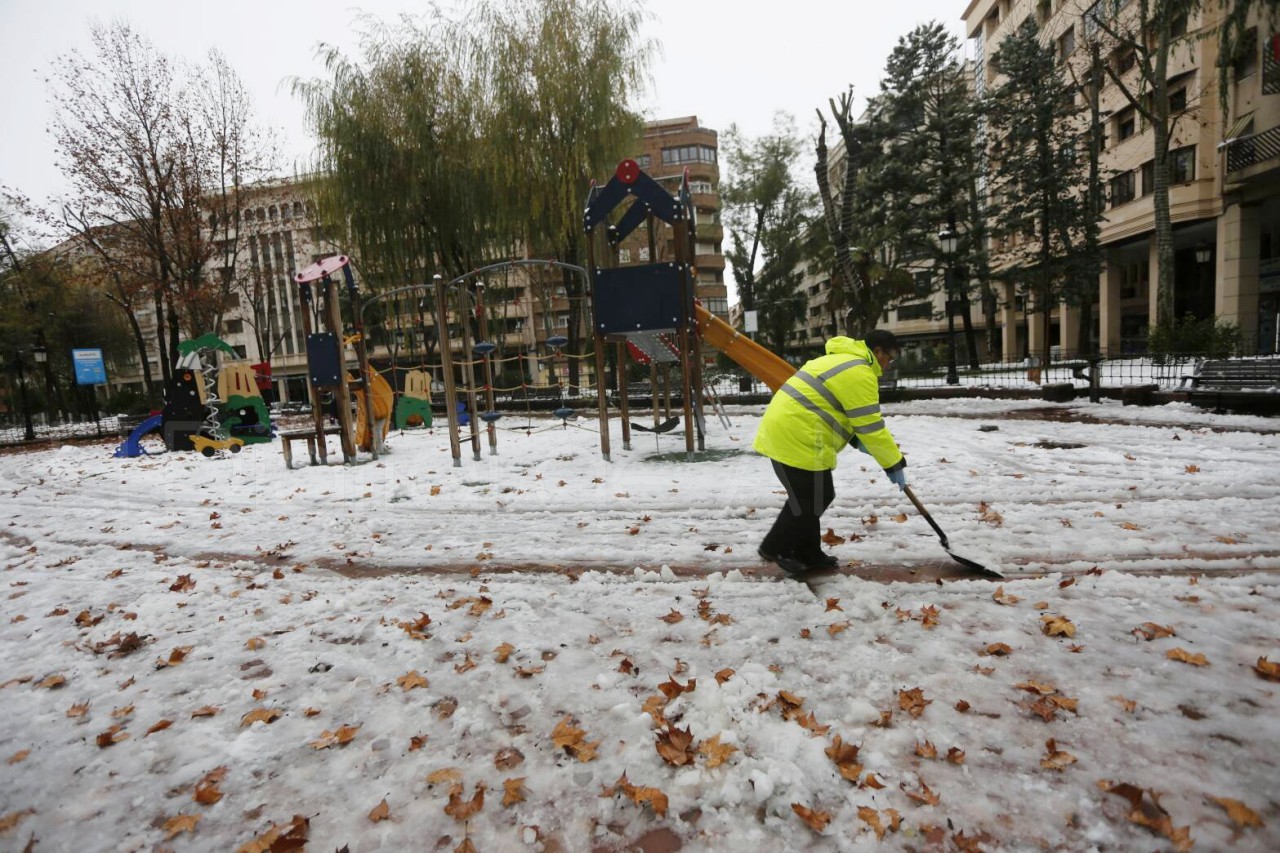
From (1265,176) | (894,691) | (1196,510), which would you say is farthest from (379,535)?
(1265,176)

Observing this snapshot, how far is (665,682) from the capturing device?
9.02 feet

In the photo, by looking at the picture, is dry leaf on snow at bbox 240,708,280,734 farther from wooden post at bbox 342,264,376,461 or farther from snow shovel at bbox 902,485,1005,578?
wooden post at bbox 342,264,376,461

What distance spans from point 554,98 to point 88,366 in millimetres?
21072

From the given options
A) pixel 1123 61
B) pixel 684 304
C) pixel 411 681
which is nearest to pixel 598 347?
pixel 684 304

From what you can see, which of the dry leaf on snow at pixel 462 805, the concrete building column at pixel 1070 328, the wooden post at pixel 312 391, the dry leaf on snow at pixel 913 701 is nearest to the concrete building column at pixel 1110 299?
the concrete building column at pixel 1070 328

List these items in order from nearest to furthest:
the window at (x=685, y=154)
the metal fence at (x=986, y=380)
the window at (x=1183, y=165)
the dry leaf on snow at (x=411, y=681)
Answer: the dry leaf on snow at (x=411, y=681)
the metal fence at (x=986, y=380)
the window at (x=1183, y=165)
the window at (x=685, y=154)

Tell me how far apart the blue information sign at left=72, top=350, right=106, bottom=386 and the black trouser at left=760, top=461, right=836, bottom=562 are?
96.0 ft

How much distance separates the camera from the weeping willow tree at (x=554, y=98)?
62.4 ft

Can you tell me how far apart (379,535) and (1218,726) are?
18.9 feet

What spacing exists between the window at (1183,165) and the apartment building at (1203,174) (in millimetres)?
38

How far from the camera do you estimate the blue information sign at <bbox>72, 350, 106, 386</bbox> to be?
23.3m

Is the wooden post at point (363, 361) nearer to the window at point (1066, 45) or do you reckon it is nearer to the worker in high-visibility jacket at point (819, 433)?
the worker in high-visibility jacket at point (819, 433)

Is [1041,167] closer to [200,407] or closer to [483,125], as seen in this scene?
[483,125]

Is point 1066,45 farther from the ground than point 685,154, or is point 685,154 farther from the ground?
point 685,154
